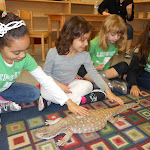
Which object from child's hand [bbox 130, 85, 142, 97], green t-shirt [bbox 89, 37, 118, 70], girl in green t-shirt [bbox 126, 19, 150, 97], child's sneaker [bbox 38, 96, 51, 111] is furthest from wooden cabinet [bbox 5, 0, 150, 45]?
child's sneaker [bbox 38, 96, 51, 111]

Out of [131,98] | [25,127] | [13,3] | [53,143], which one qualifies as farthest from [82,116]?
[13,3]

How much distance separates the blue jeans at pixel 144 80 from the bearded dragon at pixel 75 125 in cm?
100

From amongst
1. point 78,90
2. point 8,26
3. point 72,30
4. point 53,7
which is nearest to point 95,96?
point 78,90

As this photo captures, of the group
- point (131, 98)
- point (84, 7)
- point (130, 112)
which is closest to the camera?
point (130, 112)

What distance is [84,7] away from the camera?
5.80 metres

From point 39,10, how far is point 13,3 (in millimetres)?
813

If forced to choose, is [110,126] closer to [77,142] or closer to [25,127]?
[77,142]

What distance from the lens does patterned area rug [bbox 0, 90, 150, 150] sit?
117cm

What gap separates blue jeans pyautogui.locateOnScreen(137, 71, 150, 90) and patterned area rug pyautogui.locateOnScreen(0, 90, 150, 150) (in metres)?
0.61

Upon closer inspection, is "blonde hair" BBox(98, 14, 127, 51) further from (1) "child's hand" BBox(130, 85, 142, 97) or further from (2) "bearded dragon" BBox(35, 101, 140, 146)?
(2) "bearded dragon" BBox(35, 101, 140, 146)

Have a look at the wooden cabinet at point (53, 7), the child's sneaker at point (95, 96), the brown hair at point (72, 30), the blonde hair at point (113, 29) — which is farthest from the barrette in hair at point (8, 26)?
the wooden cabinet at point (53, 7)

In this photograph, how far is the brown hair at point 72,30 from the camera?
1.50m

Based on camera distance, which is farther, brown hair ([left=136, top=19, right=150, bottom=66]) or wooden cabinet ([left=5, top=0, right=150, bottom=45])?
wooden cabinet ([left=5, top=0, right=150, bottom=45])

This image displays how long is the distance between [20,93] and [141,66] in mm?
1751
